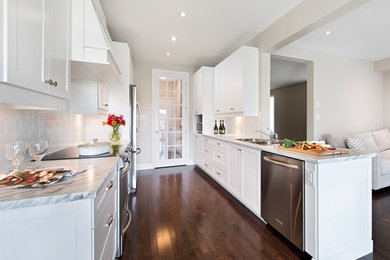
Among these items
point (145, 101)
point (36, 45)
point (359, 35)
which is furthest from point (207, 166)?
point (359, 35)

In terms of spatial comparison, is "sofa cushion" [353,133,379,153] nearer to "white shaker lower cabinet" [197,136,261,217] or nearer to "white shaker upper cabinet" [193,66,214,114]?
"white shaker lower cabinet" [197,136,261,217]

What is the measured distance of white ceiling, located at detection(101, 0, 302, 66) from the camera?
2150 mm

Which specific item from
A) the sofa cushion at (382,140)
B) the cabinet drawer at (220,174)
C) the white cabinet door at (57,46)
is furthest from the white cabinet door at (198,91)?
the sofa cushion at (382,140)

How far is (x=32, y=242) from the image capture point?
0.65m

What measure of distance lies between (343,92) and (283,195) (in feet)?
11.6

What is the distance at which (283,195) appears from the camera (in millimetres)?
1564

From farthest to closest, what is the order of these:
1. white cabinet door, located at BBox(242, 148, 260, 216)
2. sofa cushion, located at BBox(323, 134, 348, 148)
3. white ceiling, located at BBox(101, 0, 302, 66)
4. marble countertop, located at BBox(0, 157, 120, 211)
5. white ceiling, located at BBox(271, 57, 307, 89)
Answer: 1. white ceiling, located at BBox(271, 57, 307, 89)
2. sofa cushion, located at BBox(323, 134, 348, 148)
3. white ceiling, located at BBox(101, 0, 302, 66)
4. white cabinet door, located at BBox(242, 148, 260, 216)
5. marble countertop, located at BBox(0, 157, 120, 211)

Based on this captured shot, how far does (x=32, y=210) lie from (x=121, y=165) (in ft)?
2.60

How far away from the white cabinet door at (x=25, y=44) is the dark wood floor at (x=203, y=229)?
150cm

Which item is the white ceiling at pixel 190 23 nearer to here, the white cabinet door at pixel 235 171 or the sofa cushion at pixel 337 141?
the white cabinet door at pixel 235 171

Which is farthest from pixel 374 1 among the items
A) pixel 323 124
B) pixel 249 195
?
pixel 249 195

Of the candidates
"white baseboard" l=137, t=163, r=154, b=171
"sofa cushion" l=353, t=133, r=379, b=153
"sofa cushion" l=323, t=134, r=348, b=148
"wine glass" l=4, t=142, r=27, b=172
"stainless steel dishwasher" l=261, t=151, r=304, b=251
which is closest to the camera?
"wine glass" l=4, t=142, r=27, b=172

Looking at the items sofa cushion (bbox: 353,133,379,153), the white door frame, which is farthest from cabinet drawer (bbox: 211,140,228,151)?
sofa cushion (bbox: 353,133,379,153)

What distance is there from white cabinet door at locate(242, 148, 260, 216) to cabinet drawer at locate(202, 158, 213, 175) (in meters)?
1.12
